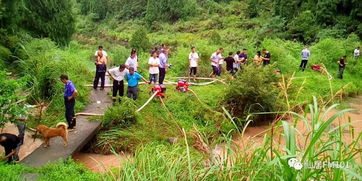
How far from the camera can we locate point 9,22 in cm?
1488

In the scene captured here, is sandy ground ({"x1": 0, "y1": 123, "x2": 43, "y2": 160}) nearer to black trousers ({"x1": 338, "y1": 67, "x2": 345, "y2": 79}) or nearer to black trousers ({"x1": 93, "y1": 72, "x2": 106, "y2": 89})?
black trousers ({"x1": 93, "y1": 72, "x2": 106, "y2": 89})

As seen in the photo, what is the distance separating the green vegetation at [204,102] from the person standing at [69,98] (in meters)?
0.80

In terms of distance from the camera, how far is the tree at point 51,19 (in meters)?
16.7

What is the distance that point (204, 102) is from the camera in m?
11.9

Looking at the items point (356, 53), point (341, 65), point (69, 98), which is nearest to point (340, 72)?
point (341, 65)

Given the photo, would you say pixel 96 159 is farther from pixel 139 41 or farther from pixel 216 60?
pixel 139 41

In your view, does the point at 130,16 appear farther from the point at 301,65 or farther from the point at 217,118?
the point at 217,118

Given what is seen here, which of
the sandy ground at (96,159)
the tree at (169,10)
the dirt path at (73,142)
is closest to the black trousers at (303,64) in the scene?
the dirt path at (73,142)

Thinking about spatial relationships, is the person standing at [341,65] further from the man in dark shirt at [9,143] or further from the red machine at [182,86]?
the man in dark shirt at [9,143]

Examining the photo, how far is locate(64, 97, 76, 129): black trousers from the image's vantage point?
323 inches

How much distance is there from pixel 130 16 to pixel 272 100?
52.4m

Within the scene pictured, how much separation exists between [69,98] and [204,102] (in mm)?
4989

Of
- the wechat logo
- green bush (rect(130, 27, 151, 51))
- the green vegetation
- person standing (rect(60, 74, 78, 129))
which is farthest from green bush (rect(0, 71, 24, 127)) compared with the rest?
green bush (rect(130, 27, 151, 51))

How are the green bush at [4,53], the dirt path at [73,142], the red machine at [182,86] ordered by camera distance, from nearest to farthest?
1. the dirt path at [73,142]
2. the red machine at [182,86]
3. the green bush at [4,53]
